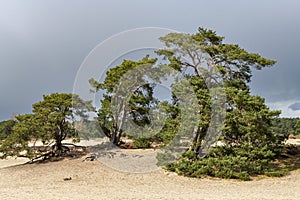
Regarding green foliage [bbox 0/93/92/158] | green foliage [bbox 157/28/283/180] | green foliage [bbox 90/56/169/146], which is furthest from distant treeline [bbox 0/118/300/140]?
green foliage [bbox 0/93/92/158]

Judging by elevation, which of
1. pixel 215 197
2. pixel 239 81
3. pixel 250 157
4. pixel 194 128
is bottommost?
pixel 215 197

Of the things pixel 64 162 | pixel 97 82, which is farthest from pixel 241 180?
pixel 97 82

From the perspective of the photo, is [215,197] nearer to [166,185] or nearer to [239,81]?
[166,185]

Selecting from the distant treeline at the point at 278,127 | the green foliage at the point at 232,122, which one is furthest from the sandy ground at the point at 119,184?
the distant treeline at the point at 278,127

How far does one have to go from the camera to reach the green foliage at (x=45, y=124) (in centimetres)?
1593

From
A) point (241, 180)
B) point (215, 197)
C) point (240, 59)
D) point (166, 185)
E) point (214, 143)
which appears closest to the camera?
point (215, 197)

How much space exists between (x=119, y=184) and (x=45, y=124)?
24.8 ft

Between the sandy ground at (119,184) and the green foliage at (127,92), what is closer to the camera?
the sandy ground at (119,184)

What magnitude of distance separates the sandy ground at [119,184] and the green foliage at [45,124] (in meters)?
1.19

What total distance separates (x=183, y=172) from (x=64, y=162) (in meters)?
7.12

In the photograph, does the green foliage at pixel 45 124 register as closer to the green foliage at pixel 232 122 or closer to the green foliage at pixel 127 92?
the green foliage at pixel 127 92

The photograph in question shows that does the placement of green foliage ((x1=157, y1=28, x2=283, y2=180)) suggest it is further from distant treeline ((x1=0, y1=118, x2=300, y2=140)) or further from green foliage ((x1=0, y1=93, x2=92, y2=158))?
green foliage ((x1=0, y1=93, x2=92, y2=158))

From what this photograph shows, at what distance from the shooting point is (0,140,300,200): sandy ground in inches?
362

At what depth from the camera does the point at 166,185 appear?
37.0 ft
